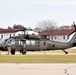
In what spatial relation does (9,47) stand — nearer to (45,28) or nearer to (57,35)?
(57,35)

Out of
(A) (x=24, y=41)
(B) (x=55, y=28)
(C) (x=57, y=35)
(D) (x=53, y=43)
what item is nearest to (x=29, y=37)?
(A) (x=24, y=41)

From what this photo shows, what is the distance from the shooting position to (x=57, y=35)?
139 metres

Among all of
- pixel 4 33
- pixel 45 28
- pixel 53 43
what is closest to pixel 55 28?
pixel 45 28
